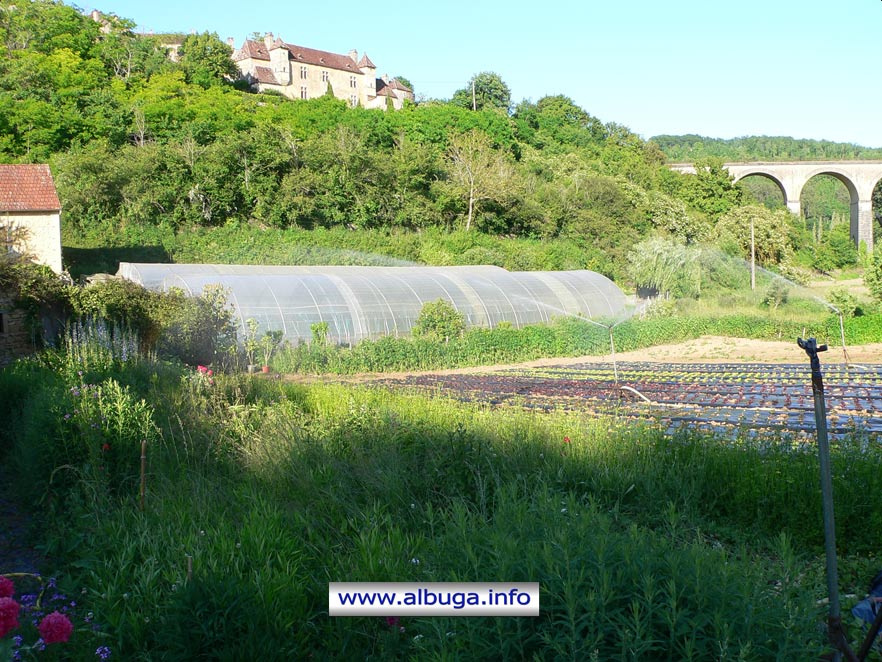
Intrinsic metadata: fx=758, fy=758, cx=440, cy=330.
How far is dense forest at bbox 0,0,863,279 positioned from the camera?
30.5 m

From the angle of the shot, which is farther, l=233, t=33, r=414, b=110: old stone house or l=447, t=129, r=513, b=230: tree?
l=233, t=33, r=414, b=110: old stone house

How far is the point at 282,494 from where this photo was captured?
514cm

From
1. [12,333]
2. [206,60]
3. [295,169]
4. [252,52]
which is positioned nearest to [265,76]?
[252,52]

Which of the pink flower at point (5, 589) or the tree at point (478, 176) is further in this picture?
the tree at point (478, 176)

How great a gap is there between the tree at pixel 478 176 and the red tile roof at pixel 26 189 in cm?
2014

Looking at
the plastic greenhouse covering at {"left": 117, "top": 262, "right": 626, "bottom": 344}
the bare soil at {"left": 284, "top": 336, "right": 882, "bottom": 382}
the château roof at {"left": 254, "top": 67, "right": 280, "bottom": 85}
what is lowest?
the bare soil at {"left": 284, "top": 336, "right": 882, "bottom": 382}

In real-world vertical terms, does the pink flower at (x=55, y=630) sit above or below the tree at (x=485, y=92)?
below

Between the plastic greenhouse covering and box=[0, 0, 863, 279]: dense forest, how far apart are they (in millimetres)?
9069

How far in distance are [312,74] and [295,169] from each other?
128 feet

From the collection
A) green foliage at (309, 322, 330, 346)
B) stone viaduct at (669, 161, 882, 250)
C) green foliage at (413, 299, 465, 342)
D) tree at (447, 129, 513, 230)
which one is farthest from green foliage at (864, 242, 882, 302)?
stone viaduct at (669, 161, 882, 250)

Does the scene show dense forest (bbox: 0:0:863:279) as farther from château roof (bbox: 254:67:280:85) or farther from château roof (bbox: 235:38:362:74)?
château roof (bbox: 235:38:362:74)

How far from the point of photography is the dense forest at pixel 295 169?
30.5 m


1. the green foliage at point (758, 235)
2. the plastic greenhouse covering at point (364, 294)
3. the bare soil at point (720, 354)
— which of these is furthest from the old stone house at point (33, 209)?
the green foliage at point (758, 235)

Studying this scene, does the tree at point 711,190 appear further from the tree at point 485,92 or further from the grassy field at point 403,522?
the grassy field at point 403,522
